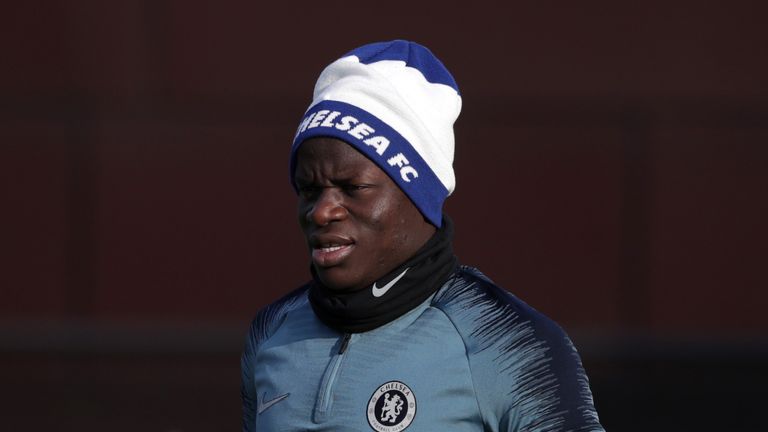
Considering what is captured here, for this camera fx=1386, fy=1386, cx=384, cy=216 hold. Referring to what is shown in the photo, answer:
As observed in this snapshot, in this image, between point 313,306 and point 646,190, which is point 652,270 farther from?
point 313,306

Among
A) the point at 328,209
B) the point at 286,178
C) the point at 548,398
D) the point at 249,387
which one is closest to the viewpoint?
the point at 548,398

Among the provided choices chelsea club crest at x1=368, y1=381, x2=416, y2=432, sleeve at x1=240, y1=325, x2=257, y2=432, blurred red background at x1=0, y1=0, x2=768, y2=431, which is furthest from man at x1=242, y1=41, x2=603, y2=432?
blurred red background at x1=0, y1=0, x2=768, y2=431

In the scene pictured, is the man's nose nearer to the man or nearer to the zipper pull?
the man

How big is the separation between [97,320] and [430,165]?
665 cm

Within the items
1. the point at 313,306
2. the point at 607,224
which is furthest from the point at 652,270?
the point at 313,306

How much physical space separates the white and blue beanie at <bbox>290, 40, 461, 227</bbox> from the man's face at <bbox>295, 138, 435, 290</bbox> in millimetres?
25

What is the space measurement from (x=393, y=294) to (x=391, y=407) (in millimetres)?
227

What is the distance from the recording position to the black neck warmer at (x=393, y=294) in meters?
2.68

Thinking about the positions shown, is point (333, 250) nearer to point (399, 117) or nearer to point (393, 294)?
point (393, 294)

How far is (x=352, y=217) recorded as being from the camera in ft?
8.80

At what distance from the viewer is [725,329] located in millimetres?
9016

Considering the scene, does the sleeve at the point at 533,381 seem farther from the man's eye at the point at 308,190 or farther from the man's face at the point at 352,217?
the man's eye at the point at 308,190

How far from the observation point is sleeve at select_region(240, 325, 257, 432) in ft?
9.75

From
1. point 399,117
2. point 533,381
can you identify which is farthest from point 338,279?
point 533,381
